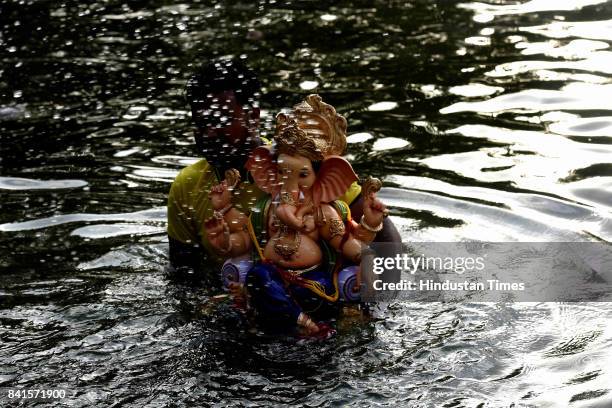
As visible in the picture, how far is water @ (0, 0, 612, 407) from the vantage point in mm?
5520

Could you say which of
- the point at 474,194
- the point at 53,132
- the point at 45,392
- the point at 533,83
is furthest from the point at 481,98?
the point at 45,392

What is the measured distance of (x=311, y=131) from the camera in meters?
5.64

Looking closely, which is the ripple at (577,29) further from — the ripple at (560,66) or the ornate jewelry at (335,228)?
the ornate jewelry at (335,228)

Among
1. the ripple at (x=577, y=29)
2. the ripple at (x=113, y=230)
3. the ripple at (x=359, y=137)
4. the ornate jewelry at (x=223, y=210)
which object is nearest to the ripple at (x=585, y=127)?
the ripple at (x=359, y=137)

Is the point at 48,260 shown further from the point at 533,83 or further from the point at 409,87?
the point at 533,83

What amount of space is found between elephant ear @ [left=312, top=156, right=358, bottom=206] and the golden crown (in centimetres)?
8

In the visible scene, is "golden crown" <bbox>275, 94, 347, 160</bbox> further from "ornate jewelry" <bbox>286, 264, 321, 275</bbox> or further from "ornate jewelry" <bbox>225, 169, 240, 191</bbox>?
"ornate jewelry" <bbox>286, 264, 321, 275</bbox>

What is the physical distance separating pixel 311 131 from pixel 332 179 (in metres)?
0.29

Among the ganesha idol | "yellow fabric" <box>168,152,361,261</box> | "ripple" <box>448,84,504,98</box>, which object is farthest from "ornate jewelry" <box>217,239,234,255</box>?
"ripple" <box>448,84,504,98</box>

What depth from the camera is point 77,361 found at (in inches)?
228

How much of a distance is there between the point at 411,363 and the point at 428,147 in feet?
12.4

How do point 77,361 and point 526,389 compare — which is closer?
point 526,389

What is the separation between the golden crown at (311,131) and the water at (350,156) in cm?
106

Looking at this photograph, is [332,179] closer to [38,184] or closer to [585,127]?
[38,184]
